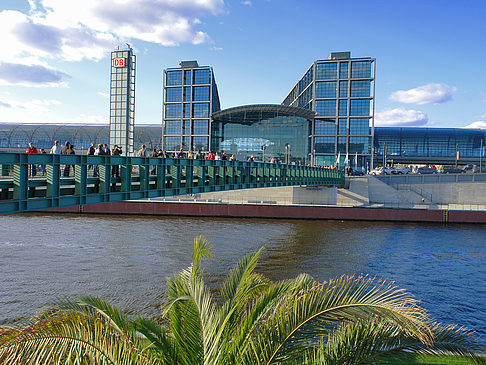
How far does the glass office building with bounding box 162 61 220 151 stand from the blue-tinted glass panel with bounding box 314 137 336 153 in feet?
93.3

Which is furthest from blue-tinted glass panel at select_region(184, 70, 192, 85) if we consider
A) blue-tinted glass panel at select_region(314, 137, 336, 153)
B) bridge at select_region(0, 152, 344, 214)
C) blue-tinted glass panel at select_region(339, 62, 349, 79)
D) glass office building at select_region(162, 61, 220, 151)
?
bridge at select_region(0, 152, 344, 214)

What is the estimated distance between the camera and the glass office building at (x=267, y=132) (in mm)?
97250

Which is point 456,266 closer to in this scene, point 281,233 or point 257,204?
point 281,233

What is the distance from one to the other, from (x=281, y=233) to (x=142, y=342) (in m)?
36.5

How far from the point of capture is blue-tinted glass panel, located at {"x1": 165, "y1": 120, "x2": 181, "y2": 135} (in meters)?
106

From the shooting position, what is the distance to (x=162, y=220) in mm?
51312

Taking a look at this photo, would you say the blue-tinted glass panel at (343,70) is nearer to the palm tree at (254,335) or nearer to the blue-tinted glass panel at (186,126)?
the blue-tinted glass panel at (186,126)

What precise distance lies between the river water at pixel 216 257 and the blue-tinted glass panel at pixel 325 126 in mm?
53896

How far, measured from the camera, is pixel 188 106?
344 ft

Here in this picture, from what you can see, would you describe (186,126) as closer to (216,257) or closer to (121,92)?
(121,92)

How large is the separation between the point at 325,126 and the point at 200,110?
3292 centimetres

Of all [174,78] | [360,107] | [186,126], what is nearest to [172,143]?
[186,126]

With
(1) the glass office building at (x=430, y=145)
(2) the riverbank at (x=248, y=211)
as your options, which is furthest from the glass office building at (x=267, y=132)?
(1) the glass office building at (x=430, y=145)

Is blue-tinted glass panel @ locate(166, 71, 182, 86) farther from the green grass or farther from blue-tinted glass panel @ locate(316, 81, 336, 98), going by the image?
the green grass
